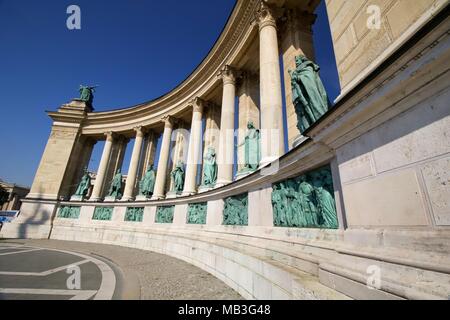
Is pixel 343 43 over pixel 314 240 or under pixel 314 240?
over

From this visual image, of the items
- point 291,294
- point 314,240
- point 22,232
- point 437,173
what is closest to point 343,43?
point 437,173

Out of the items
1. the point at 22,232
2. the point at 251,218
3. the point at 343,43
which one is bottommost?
the point at 22,232

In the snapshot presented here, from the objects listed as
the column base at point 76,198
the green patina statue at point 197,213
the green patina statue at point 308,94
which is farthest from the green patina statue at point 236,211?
the column base at point 76,198

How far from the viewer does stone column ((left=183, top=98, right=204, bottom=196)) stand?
13.9 m

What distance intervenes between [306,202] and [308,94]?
7.69 feet

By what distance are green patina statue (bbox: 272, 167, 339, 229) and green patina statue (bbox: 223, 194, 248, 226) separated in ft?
5.90

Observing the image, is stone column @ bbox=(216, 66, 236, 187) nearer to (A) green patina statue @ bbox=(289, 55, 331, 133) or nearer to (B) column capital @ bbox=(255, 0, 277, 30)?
(B) column capital @ bbox=(255, 0, 277, 30)

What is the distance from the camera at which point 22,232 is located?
20203 millimetres

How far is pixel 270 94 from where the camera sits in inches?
324

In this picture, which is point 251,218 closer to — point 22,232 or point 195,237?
point 195,237

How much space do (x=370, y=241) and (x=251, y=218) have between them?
4.40 meters

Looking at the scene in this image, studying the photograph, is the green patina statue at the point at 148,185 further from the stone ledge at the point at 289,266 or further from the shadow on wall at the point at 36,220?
the shadow on wall at the point at 36,220

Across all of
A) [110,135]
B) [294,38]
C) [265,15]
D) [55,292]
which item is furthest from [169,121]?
[55,292]

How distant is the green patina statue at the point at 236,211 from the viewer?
696 centimetres
